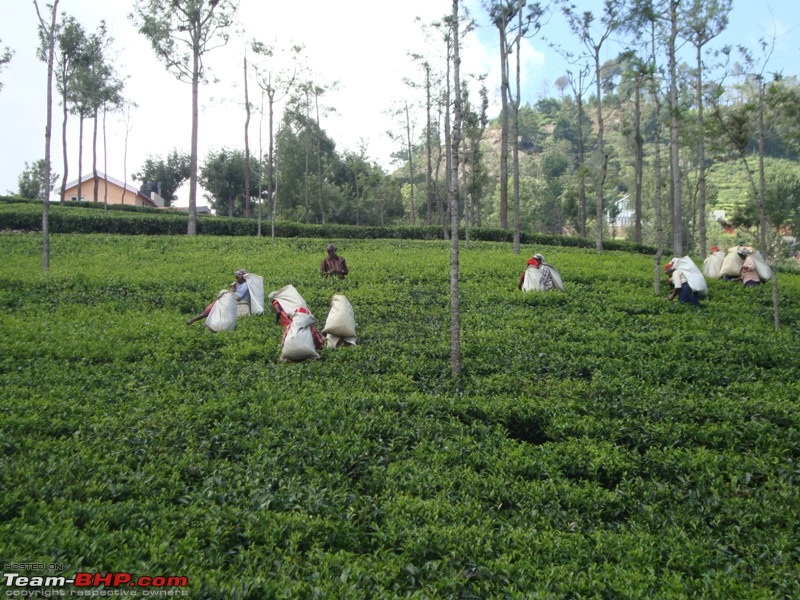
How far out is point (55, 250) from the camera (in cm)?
2027

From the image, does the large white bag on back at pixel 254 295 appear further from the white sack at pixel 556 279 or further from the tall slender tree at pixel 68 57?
the tall slender tree at pixel 68 57

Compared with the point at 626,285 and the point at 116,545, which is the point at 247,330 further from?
the point at 626,285

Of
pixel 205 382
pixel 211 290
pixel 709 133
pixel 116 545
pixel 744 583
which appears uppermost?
pixel 709 133

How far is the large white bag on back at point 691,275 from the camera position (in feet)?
41.7

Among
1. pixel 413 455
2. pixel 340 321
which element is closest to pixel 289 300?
pixel 340 321

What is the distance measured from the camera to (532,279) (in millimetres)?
13812

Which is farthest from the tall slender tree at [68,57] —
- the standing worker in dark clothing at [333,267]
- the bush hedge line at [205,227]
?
the standing worker in dark clothing at [333,267]

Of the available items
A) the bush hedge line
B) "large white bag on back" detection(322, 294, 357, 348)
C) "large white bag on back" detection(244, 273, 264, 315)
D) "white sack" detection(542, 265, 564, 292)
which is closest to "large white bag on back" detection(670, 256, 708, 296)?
"white sack" detection(542, 265, 564, 292)

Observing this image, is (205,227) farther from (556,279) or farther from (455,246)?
(455,246)

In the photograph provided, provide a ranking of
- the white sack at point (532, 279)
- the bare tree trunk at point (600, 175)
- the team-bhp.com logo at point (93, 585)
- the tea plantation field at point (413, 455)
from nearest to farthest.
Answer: the team-bhp.com logo at point (93, 585)
the tea plantation field at point (413, 455)
the white sack at point (532, 279)
the bare tree trunk at point (600, 175)

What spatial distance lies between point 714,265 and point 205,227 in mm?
21596

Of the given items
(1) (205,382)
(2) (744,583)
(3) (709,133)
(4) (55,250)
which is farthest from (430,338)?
(4) (55,250)

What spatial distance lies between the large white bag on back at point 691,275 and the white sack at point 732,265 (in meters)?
3.94

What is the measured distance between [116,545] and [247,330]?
6.67 meters
